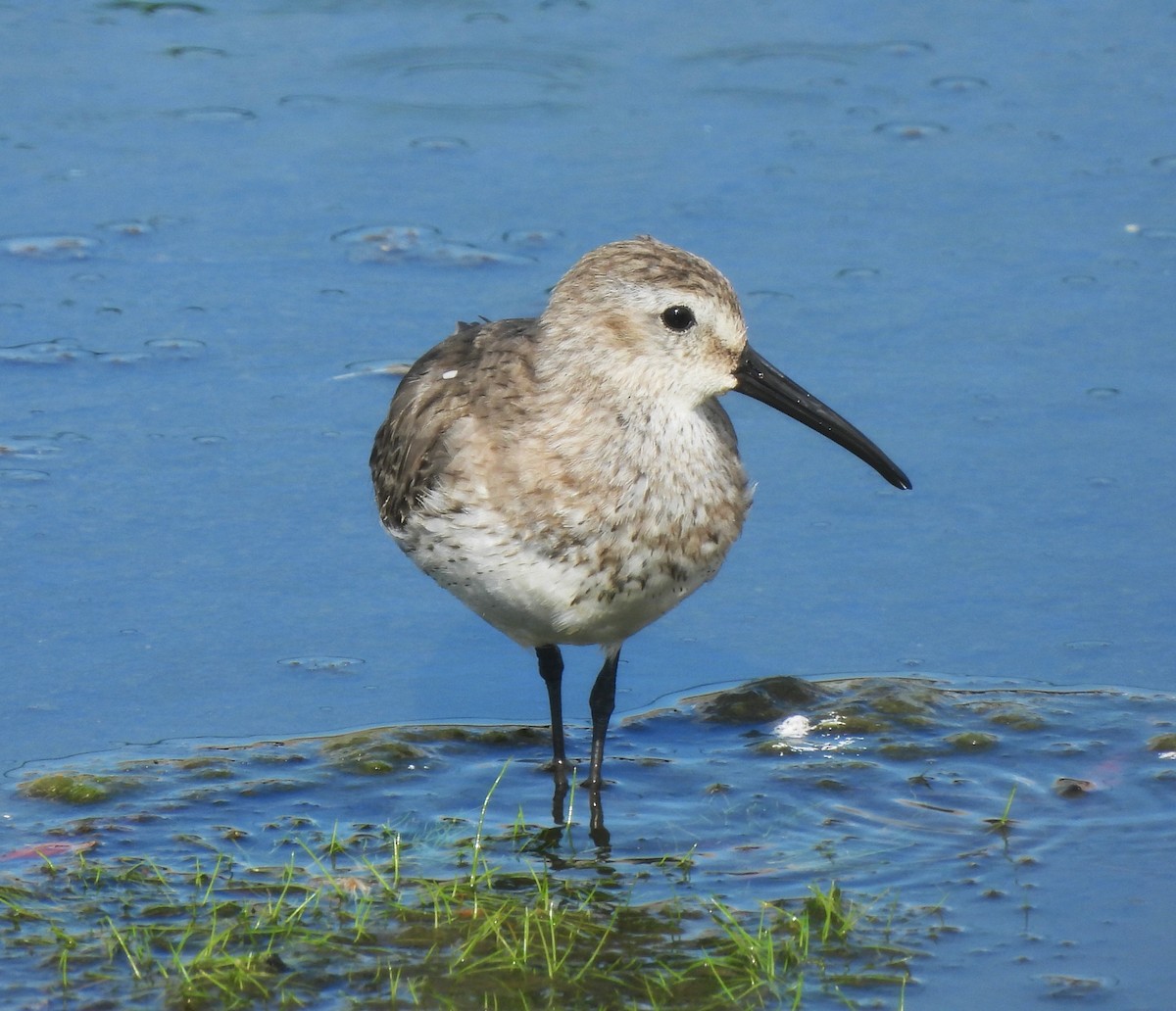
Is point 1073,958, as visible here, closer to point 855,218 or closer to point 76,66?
point 855,218

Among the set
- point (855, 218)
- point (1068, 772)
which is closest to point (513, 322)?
point (1068, 772)

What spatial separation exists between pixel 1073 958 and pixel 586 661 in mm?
2890

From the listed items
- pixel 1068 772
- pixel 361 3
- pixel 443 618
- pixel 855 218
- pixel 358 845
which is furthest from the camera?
pixel 361 3

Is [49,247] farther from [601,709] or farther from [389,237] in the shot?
[601,709]

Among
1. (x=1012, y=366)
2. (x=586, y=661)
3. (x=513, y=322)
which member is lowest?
(x=586, y=661)

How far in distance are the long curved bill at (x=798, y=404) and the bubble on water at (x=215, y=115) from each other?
17.7 feet

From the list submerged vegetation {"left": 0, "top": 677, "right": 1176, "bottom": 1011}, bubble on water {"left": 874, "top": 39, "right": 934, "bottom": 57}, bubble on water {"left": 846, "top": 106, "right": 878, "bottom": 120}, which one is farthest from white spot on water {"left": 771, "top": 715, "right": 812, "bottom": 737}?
bubble on water {"left": 874, "top": 39, "right": 934, "bottom": 57}

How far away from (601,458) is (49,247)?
4.83 metres

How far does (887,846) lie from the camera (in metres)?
6.10

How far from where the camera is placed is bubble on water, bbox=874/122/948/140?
1088 cm

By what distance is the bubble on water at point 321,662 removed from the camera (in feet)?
23.8

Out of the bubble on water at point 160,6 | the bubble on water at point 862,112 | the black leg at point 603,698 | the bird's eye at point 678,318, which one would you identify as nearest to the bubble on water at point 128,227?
the bubble on water at point 160,6

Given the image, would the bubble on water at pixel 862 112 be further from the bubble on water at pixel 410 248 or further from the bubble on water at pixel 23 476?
the bubble on water at pixel 23 476

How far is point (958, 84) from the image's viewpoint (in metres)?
11.3
